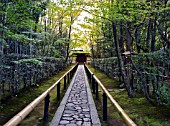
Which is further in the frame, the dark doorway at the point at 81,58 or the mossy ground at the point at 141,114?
the dark doorway at the point at 81,58

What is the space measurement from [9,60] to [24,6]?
2.19 meters

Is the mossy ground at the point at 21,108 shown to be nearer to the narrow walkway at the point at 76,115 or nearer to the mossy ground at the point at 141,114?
the narrow walkway at the point at 76,115

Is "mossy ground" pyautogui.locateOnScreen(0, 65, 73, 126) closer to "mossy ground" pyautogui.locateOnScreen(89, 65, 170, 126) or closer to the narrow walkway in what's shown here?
the narrow walkway

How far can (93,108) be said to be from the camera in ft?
19.4

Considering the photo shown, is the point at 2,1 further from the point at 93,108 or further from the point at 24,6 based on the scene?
the point at 93,108

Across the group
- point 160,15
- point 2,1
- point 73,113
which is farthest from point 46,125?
point 160,15

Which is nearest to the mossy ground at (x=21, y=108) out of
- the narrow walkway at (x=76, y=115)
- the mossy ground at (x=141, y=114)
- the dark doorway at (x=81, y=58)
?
the narrow walkway at (x=76, y=115)

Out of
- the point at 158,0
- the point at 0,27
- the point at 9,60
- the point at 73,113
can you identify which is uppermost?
the point at 158,0

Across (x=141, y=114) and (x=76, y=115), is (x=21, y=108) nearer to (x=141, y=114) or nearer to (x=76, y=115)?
(x=76, y=115)

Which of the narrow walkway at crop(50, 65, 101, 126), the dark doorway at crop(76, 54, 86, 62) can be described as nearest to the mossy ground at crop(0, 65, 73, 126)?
the narrow walkway at crop(50, 65, 101, 126)

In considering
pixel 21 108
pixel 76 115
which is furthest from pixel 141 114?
pixel 21 108

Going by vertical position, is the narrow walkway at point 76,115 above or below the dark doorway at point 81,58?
below

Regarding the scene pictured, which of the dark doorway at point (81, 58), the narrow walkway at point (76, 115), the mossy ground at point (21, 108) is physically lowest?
the narrow walkway at point (76, 115)

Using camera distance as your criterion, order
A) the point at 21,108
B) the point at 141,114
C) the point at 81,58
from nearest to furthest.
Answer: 1. the point at 141,114
2. the point at 21,108
3. the point at 81,58
